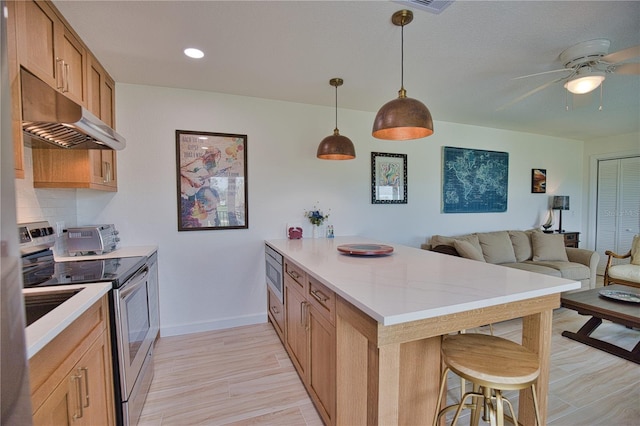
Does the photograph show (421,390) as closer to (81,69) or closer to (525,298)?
(525,298)

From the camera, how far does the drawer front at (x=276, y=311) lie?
8.36 feet

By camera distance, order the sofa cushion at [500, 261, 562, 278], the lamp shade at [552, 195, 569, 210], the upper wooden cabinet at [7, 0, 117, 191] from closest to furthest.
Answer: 1. the upper wooden cabinet at [7, 0, 117, 191]
2. the sofa cushion at [500, 261, 562, 278]
3. the lamp shade at [552, 195, 569, 210]

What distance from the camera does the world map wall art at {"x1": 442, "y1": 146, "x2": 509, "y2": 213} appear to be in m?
4.02

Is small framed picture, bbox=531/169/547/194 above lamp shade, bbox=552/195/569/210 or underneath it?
above

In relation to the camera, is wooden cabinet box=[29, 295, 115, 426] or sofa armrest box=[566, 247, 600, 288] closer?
wooden cabinet box=[29, 295, 115, 426]

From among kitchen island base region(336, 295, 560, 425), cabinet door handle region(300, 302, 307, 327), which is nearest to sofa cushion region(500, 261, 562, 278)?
kitchen island base region(336, 295, 560, 425)

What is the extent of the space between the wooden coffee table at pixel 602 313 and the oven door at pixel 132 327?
11.1 ft

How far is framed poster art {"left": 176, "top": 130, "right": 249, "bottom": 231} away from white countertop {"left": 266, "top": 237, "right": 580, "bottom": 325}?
4.08 feet

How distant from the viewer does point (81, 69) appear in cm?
198

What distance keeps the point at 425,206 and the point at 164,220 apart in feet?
10.5

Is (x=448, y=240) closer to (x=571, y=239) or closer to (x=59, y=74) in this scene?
(x=571, y=239)

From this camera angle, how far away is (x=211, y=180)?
9.58ft

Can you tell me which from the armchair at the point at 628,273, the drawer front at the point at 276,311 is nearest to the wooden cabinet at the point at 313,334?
the drawer front at the point at 276,311

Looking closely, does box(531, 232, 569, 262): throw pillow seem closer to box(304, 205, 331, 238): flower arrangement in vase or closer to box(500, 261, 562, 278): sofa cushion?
box(500, 261, 562, 278): sofa cushion
